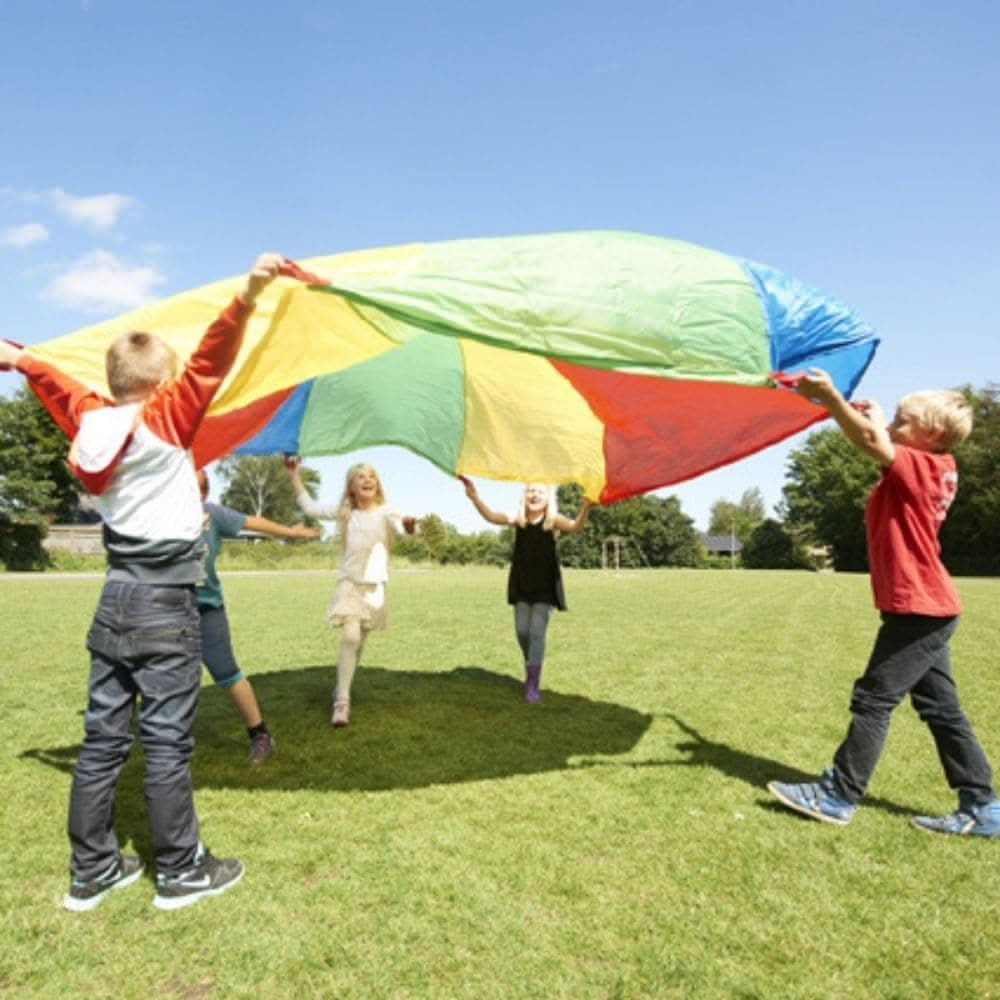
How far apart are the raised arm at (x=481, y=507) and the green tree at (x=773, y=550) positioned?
66.7 m

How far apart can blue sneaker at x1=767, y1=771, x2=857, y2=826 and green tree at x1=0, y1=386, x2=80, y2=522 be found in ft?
136

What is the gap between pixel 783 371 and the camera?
3709 mm

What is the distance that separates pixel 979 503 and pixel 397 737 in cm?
5304

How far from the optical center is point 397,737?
512cm

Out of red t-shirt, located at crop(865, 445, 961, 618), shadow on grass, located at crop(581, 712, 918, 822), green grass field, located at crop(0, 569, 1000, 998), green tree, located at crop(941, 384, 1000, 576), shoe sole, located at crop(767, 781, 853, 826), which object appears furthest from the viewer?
green tree, located at crop(941, 384, 1000, 576)

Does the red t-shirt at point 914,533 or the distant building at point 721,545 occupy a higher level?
the distant building at point 721,545

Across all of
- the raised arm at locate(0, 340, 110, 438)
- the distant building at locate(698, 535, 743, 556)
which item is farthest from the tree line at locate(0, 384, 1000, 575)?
the distant building at locate(698, 535, 743, 556)

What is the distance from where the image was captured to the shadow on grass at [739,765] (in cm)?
397

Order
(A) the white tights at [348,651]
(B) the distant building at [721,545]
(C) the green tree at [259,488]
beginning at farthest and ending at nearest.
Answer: (B) the distant building at [721,545] → (C) the green tree at [259,488] → (A) the white tights at [348,651]

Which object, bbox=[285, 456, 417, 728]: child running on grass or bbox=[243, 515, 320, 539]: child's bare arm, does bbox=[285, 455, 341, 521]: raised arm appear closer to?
bbox=[285, 456, 417, 728]: child running on grass

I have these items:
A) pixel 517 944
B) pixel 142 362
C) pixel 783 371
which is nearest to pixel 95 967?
pixel 517 944

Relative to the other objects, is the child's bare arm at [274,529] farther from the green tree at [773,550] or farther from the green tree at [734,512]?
the green tree at [734,512]

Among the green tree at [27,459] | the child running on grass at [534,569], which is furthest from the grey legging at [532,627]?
the green tree at [27,459]

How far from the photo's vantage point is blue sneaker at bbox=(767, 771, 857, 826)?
3605 millimetres
